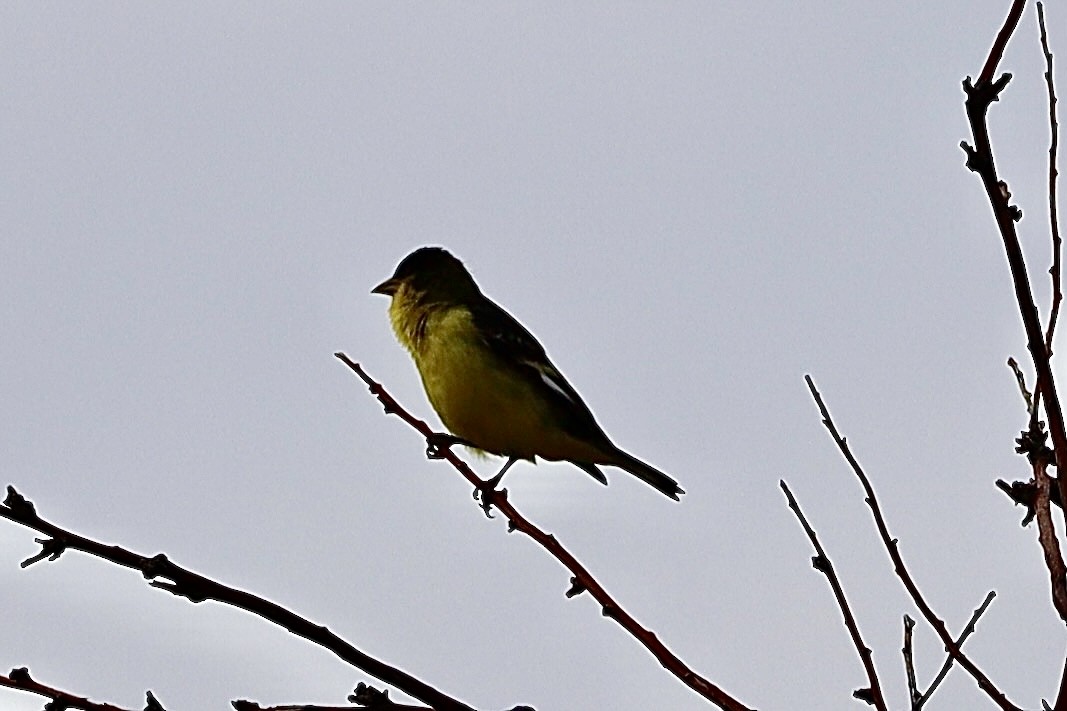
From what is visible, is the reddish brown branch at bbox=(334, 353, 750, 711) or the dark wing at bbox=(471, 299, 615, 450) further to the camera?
the dark wing at bbox=(471, 299, 615, 450)

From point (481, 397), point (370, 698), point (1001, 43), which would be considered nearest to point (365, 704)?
point (370, 698)

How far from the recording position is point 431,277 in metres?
8.08

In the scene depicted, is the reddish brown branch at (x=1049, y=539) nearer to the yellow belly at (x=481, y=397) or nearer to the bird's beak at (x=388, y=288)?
the yellow belly at (x=481, y=397)

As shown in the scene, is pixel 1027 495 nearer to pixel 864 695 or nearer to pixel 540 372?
pixel 864 695

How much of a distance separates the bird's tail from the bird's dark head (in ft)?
4.29

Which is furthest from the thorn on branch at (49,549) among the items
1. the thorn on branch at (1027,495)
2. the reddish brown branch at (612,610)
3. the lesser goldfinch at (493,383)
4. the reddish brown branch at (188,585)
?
the lesser goldfinch at (493,383)

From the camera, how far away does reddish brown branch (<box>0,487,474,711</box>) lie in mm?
2346

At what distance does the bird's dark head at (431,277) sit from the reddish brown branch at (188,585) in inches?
215

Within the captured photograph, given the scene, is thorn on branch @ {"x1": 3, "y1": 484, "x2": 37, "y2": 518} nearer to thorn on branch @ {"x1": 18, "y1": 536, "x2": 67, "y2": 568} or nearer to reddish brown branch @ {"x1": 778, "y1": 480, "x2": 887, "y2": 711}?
thorn on branch @ {"x1": 18, "y1": 536, "x2": 67, "y2": 568}

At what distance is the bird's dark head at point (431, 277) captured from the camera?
7.95 m

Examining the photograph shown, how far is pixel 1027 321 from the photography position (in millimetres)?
2539

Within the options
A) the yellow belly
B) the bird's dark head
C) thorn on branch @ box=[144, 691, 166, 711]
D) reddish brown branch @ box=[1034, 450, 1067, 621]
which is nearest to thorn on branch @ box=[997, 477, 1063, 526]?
reddish brown branch @ box=[1034, 450, 1067, 621]

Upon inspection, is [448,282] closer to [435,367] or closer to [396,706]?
[435,367]

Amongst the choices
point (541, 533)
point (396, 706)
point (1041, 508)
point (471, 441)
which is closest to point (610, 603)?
point (541, 533)
